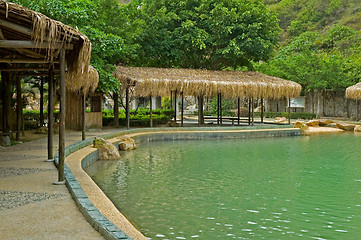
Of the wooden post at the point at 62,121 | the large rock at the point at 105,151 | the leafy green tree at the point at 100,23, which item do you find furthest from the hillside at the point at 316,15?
the wooden post at the point at 62,121

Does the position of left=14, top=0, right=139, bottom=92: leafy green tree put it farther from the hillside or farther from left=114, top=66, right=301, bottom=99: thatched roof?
the hillside

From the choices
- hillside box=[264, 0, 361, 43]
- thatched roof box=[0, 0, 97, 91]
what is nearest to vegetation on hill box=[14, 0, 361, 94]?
thatched roof box=[0, 0, 97, 91]

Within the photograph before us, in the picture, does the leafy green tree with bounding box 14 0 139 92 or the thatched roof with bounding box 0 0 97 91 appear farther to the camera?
the leafy green tree with bounding box 14 0 139 92

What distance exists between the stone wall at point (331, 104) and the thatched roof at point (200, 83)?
30.5ft

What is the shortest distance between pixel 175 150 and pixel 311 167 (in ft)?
15.5

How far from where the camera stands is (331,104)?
98.4 feet

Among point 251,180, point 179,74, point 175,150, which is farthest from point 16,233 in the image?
point 179,74

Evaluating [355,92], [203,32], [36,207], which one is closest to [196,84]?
[203,32]

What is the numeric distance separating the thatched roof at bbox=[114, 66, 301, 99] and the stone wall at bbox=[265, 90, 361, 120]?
931 cm

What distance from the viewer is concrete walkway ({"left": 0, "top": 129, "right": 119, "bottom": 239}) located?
151 inches

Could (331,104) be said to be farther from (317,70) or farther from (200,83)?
(200,83)

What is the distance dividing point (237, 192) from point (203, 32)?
15.5 metres

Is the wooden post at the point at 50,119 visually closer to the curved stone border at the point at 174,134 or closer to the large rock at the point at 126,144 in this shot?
the curved stone border at the point at 174,134

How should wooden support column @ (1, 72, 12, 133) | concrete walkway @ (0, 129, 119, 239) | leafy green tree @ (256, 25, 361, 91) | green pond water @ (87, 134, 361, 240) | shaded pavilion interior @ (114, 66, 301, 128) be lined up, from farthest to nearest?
leafy green tree @ (256, 25, 361, 91), shaded pavilion interior @ (114, 66, 301, 128), wooden support column @ (1, 72, 12, 133), green pond water @ (87, 134, 361, 240), concrete walkway @ (0, 129, 119, 239)
